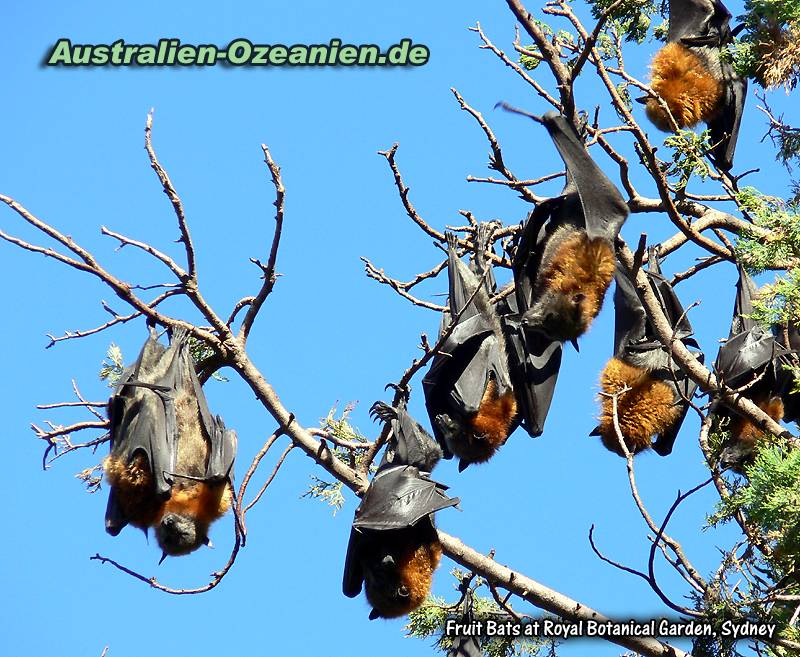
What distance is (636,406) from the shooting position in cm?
934

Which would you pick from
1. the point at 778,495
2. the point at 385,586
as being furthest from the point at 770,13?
the point at 385,586

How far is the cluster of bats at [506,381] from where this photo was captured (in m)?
8.07

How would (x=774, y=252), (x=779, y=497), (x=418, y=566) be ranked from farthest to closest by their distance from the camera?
(x=418, y=566), (x=774, y=252), (x=779, y=497)

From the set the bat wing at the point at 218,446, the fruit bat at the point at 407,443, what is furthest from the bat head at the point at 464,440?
the bat wing at the point at 218,446

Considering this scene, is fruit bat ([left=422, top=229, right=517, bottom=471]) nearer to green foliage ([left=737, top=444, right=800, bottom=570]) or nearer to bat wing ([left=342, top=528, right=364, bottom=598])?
bat wing ([left=342, top=528, right=364, bottom=598])

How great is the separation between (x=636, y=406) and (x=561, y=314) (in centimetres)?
157

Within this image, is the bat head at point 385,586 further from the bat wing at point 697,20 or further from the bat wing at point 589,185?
the bat wing at point 697,20

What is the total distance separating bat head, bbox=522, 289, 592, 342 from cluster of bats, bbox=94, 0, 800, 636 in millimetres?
11

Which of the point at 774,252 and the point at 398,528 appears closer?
the point at 774,252

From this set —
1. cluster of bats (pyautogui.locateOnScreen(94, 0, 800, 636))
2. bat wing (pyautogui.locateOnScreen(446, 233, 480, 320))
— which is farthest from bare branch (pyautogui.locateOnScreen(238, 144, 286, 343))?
bat wing (pyautogui.locateOnScreen(446, 233, 480, 320))

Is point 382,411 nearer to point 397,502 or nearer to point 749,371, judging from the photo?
point 397,502

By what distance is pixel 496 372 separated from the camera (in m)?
9.23

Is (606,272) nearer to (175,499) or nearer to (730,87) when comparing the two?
(730,87)

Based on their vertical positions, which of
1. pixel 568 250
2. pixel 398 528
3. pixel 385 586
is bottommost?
pixel 385 586
